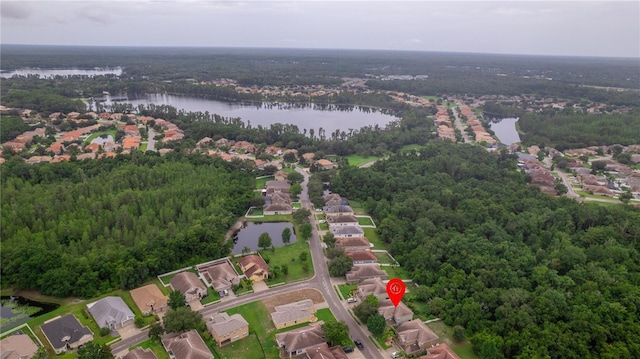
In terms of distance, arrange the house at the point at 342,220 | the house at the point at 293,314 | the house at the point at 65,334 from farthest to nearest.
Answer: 1. the house at the point at 342,220
2. the house at the point at 293,314
3. the house at the point at 65,334

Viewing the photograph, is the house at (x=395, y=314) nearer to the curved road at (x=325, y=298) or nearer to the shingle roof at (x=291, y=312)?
the curved road at (x=325, y=298)

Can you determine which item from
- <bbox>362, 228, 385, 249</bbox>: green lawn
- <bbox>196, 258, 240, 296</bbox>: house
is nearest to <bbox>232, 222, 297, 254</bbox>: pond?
<bbox>196, 258, 240, 296</bbox>: house

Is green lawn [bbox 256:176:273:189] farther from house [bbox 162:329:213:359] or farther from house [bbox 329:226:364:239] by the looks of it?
house [bbox 162:329:213:359]

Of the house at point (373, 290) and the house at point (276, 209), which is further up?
the house at point (276, 209)

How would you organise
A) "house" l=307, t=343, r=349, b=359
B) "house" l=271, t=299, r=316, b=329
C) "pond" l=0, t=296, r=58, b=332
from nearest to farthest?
1. "house" l=307, t=343, r=349, b=359
2. "house" l=271, t=299, r=316, b=329
3. "pond" l=0, t=296, r=58, b=332

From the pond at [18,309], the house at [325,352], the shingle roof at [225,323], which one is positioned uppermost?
the shingle roof at [225,323]

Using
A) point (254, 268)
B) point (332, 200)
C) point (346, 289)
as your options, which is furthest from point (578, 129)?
point (254, 268)

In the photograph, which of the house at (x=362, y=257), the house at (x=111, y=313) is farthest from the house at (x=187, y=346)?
Answer: the house at (x=362, y=257)
